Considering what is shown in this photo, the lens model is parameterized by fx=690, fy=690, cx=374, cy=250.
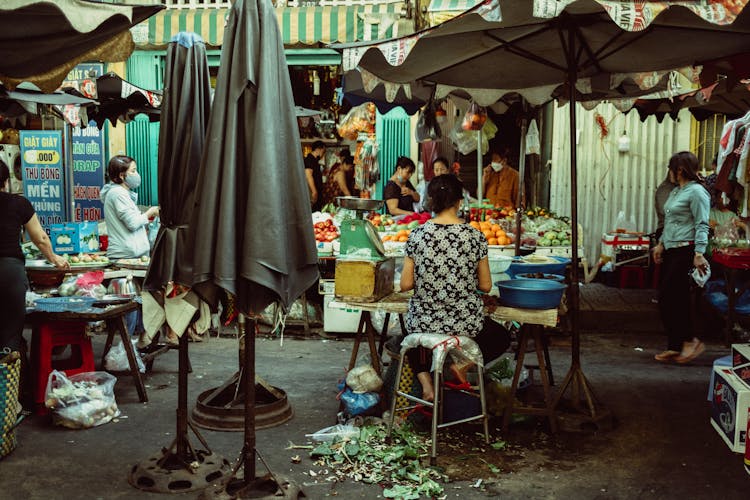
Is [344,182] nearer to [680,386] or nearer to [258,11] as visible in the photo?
[680,386]

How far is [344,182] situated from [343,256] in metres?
6.36

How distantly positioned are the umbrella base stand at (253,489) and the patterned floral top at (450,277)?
1.58 metres

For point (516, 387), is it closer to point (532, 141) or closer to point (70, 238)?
point (532, 141)

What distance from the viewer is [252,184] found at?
3621 millimetres

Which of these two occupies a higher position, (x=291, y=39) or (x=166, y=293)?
(x=291, y=39)

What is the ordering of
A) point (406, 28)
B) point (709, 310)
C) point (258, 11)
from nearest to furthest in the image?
1. point (258, 11)
2. point (709, 310)
3. point (406, 28)

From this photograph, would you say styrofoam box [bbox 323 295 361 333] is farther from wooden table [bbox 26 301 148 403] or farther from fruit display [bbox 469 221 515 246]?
wooden table [bbox 26 301 148 403]

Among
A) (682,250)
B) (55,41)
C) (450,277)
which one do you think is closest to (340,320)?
(450,277)

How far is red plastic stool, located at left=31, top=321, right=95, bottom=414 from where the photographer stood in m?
5.84

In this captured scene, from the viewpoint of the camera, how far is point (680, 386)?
6.62m

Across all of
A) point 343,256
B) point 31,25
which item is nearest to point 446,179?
point 343,256

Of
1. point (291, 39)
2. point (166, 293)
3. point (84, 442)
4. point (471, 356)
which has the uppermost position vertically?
point (291, 39)

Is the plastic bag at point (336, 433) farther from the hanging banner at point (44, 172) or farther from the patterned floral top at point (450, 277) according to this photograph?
the hanging banner at point (44, 172)

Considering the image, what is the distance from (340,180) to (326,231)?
3257 mm
